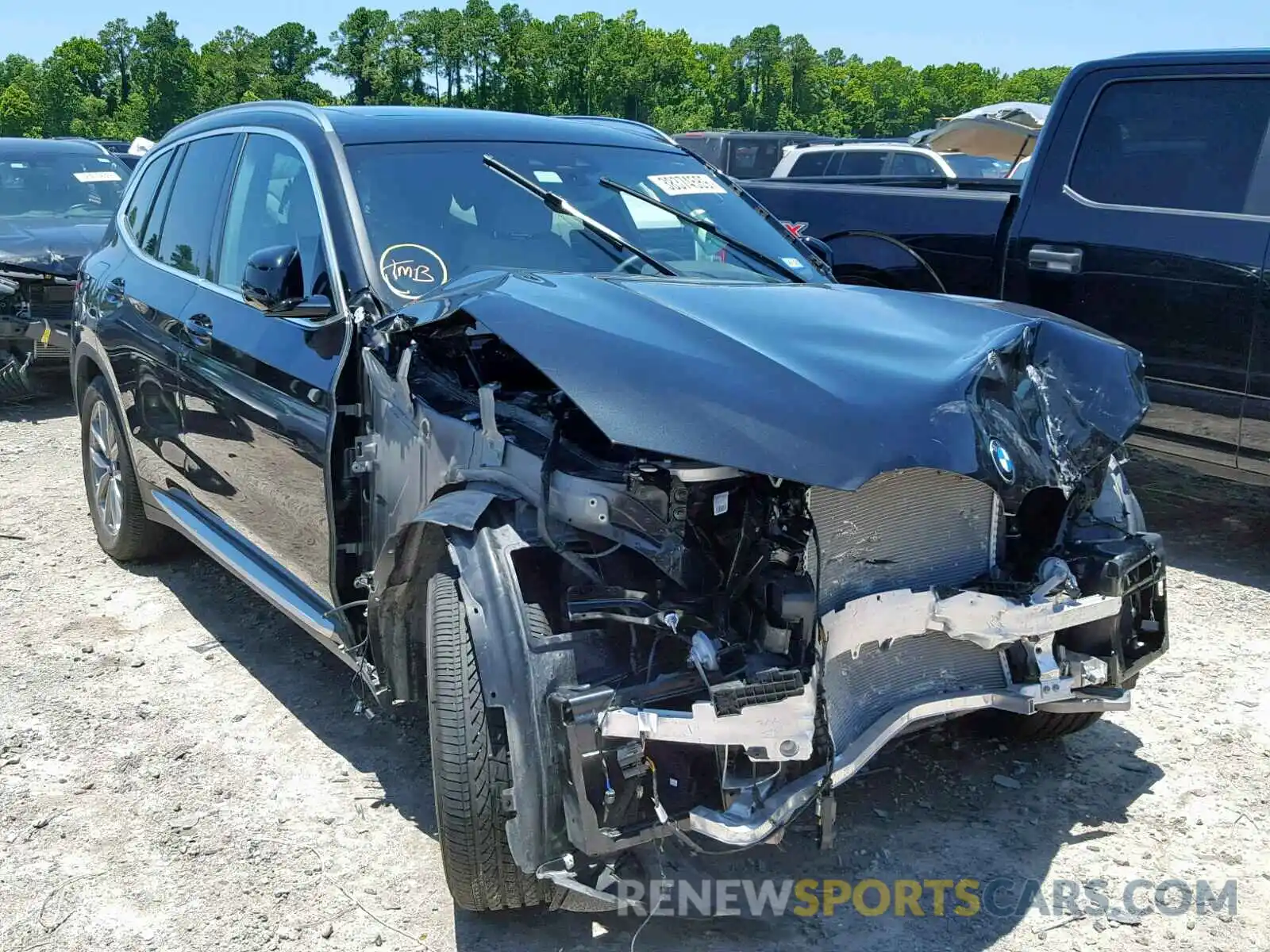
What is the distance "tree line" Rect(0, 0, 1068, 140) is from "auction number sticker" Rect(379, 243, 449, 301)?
243 feet

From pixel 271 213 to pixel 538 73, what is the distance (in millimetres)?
100416

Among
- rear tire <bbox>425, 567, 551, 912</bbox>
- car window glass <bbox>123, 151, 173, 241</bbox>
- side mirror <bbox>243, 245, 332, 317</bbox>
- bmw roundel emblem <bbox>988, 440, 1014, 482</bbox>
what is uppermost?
car window glass <bbox>123, 151, 173, 241</bbox>

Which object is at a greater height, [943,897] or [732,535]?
[732,535]

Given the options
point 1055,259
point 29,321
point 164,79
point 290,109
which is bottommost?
point 29,321

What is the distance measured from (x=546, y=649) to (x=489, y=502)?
0.39m

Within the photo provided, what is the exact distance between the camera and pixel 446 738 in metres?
2.57

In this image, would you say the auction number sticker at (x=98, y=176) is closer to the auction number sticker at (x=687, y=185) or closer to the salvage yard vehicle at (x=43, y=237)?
the salvage yard vehicle at (x=43, y=237)

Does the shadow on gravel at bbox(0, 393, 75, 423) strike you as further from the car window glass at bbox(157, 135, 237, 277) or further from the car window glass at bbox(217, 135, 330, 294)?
the car window glass at bbox(217, 135, 330, 294)

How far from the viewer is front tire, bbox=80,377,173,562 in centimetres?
502

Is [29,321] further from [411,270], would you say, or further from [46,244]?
[411,270]

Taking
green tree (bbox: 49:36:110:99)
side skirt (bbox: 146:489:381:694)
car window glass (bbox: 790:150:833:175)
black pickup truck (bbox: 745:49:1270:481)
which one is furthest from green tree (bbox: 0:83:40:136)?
black pickup truck (bbox: 745:49:1270:481)

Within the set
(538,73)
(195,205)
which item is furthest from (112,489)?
(538,73)

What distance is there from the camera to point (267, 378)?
11.6 ft

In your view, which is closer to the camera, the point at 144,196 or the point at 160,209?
the point at 160,209
